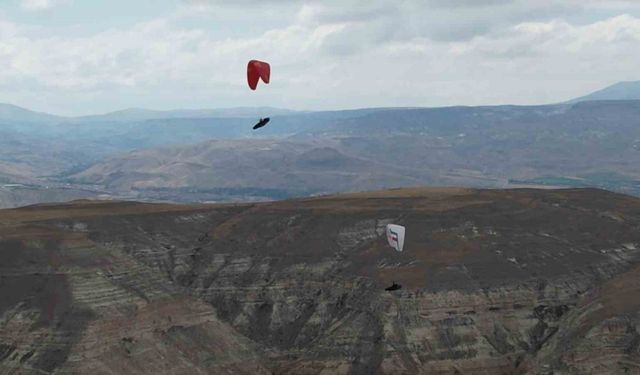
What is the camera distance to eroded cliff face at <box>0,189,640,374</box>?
9362 centimetres

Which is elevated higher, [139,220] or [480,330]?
[139,220]

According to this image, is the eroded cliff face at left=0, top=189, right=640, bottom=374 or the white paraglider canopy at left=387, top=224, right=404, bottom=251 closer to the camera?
the white paraglider canopy at left=387, top=224, right=404, bottom=251

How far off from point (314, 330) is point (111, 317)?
76.4 feet

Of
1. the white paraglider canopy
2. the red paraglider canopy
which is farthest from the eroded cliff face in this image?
the red paraglider canopy

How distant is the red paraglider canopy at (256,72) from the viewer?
232ft

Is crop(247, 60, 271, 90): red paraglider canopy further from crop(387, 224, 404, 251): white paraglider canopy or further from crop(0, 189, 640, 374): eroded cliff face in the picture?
crop(0, 189, 640, 374): eroded cliff face

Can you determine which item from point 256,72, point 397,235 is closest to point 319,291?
point 397,235

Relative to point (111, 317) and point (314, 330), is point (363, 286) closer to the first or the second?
point (314, 330)

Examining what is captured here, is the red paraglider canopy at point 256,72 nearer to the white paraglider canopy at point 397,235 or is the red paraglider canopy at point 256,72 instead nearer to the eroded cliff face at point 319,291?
the white paraglider canopy at point 397,235

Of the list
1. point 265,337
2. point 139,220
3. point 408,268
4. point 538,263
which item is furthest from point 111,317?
point 538,263

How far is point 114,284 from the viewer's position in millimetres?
100375

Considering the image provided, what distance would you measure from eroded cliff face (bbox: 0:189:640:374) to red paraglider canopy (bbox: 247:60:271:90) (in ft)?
118

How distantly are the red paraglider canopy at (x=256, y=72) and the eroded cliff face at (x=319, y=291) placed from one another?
3599 centimetres

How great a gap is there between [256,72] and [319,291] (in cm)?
4213
